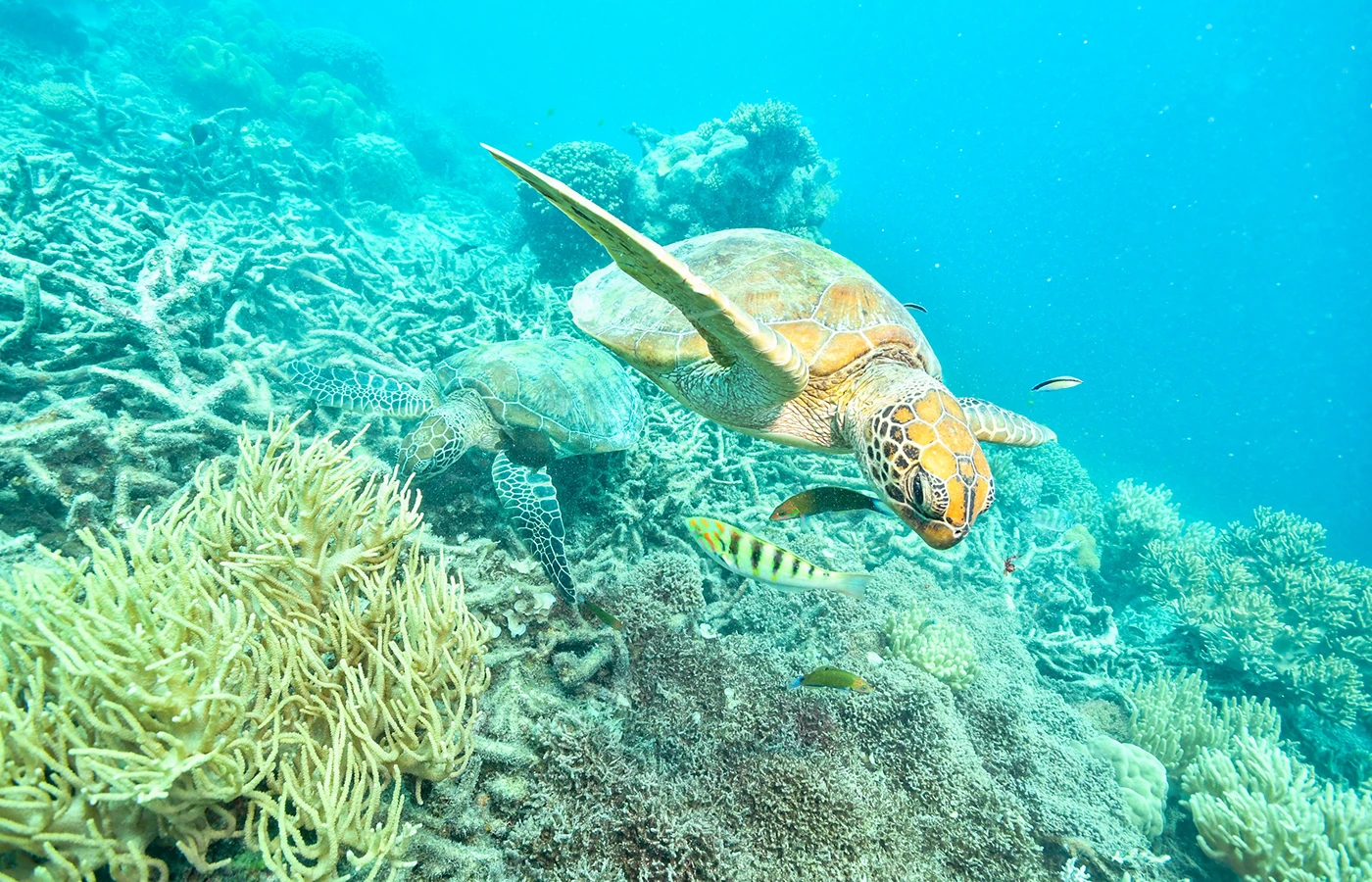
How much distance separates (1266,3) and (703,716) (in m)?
115

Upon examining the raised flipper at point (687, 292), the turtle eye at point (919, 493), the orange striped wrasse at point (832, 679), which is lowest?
the orange striped wrasse at point (832, 679)

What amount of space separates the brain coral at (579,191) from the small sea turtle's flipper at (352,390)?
5.65 metres

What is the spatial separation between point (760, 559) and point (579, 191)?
10.0 meters

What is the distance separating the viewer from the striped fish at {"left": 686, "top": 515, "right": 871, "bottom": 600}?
2.82m

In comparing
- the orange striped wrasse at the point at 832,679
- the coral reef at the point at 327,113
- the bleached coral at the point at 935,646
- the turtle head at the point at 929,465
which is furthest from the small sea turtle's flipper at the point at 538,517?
the coral reef at the point at 327,113

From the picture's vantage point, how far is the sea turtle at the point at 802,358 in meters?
2.12

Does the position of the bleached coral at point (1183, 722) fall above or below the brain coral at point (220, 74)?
below

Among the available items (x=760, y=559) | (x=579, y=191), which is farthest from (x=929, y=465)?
(x=579, y=191)

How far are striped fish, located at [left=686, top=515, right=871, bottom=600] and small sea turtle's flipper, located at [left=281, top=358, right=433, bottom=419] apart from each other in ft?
8.89

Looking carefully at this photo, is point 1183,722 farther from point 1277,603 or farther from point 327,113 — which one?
point 327,113

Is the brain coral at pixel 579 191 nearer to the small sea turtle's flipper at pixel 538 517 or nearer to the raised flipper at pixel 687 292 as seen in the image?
the small sea turtle's flipper at pixel 538 517

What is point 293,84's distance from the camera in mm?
20078

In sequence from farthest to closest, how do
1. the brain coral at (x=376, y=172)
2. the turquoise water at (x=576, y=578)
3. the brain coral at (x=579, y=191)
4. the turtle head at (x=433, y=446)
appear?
the brain coral at (x=376, y=172) < the brain coral at (x=579, y=191) < the turtle head at (x=433, y=446) < the turquoise water at (x=576, y=578)

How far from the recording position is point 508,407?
13.3 feet
